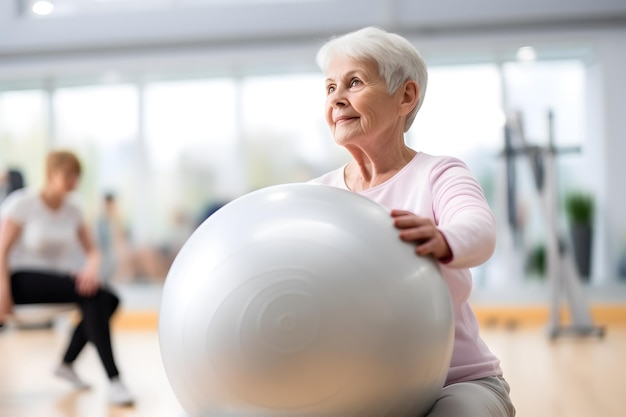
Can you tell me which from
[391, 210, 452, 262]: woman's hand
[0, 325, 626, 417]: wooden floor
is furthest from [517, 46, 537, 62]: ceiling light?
[391, 210, 452, 262]: woman's hand

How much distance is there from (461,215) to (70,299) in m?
2.79

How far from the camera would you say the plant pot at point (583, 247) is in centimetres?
709

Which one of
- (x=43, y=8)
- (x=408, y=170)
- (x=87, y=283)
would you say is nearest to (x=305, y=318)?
(x=408, y=170)

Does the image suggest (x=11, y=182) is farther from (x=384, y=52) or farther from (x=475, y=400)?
(x=475, y=400)

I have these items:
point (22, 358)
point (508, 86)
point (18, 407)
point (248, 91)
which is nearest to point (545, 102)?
point (508, 86)

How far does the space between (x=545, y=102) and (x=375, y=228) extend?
21.9 ft

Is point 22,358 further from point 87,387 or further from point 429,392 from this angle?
point 429,392

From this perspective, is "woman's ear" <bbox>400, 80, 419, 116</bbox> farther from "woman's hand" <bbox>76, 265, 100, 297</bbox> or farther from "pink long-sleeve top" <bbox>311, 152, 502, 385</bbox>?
"woman's hand" <bbox>76, 265, 100, 297</bbox>

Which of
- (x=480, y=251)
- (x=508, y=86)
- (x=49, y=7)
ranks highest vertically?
(x=49, y=7)

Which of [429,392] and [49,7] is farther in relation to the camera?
[49,7]

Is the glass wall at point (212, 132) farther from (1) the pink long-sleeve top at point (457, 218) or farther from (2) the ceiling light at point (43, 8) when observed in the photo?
(1) the pink long-sleeve top at point (457, 218)

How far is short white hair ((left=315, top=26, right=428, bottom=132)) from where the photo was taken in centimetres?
146

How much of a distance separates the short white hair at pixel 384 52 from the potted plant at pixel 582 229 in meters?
5.98

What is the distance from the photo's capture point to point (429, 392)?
1254 millimetres
